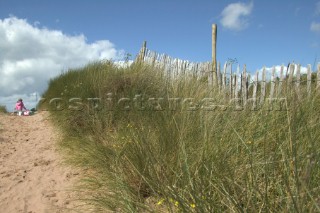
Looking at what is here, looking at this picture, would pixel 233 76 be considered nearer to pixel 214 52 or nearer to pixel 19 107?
pixel 214 52

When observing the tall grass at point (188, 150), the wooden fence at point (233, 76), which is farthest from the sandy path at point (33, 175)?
the wooden fence at point (233, 76)

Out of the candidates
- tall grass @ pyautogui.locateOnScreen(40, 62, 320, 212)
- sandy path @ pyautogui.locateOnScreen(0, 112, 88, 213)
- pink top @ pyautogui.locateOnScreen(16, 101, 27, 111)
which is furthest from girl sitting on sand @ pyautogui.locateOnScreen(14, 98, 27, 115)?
tall grass @ pyautogui.locateOnScreen(40, 62, 320, 212)

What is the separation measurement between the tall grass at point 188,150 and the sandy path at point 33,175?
24 cm

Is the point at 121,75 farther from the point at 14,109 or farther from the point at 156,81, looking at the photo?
the point at 14,109

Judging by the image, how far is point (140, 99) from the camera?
4930 millimetres

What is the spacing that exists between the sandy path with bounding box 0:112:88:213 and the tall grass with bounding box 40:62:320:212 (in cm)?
24

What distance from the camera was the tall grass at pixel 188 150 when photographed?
156cm

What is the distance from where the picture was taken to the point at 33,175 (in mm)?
3900

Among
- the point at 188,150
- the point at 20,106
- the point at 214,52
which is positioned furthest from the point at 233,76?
the point at 20,106

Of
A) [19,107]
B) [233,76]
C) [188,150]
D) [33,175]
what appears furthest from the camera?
[19,107]

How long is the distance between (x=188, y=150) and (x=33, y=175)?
8.00 feet

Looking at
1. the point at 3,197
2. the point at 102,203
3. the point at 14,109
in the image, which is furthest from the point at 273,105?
the point at 14,109

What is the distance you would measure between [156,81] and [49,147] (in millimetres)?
2349

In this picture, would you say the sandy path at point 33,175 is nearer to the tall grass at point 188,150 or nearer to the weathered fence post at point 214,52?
the tall grass at point 188,150
